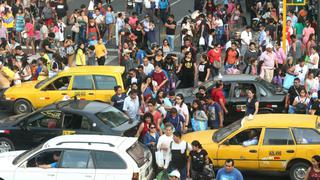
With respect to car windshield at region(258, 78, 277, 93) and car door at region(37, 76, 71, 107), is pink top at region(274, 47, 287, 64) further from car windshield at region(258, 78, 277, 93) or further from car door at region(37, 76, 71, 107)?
car door at region(37, 76, 71, 107)

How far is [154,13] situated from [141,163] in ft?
58.2

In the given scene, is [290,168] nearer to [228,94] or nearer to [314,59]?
[228,94]

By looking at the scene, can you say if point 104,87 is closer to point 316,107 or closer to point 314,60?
point 316,107

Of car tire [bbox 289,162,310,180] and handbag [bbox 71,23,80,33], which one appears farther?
handbag [bbox 71,23,80,33]

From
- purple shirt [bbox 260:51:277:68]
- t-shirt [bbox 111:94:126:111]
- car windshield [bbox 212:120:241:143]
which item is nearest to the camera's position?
car windshield [bbox 212:120:241:143]

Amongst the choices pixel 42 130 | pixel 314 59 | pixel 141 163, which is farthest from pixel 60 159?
pixel 314 59

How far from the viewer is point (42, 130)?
56.2 feet

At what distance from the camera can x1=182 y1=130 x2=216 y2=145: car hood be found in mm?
16062

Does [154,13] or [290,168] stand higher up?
[154,13]

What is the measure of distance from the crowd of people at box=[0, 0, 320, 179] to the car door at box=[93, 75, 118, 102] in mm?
439

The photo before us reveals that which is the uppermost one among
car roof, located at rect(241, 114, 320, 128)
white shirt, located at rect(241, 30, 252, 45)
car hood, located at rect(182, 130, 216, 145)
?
white shirt, located at rect(241, 30, 252, 45)

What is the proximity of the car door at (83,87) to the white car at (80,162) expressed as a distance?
6267 millimetres

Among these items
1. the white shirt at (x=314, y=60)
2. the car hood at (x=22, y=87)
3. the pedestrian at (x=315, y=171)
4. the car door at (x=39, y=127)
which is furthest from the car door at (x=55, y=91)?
the pedestrian at (x=315, y=171)

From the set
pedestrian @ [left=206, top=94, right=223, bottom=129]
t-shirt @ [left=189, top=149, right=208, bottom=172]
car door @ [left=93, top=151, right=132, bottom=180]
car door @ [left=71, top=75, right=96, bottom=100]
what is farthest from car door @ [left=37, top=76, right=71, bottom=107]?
t-shirt @ [left=189, top=149, right=208, bottom=172]
